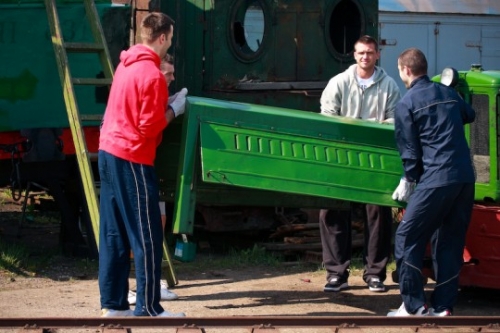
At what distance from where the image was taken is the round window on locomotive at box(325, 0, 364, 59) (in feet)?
37.5

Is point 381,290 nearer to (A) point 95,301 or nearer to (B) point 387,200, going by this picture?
(B) point 387,200

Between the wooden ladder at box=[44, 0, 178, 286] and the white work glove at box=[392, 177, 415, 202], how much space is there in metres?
2.03

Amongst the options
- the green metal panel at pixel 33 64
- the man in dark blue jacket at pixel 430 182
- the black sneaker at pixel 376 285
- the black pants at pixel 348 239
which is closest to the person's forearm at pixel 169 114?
the man in dark blue jacket at pixel 430 182

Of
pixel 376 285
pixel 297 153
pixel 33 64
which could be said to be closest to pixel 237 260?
pixel 376 285

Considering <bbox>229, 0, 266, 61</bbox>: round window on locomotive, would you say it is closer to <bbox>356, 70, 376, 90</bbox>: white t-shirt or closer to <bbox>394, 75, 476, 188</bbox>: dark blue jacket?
<bbox>356, 70, 376, 90</bbox>: white t-shirt

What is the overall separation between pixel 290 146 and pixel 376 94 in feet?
4.40

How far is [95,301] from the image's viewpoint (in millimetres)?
8008

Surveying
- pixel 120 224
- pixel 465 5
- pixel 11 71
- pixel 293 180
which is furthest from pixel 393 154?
pixel 465 5

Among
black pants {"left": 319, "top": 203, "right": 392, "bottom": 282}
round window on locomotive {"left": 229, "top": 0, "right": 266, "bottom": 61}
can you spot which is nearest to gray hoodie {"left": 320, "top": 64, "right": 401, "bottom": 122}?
black pants {"left": 319, "top": 203, "right": 392, "bottom": 282}

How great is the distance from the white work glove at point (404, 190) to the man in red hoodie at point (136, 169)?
62.6 inches

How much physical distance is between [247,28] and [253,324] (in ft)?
16.6

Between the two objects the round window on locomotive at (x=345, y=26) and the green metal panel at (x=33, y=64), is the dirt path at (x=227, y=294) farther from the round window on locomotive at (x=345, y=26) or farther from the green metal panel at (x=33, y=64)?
the round window on locomotive at (x=345, y=26)

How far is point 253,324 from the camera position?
21.1 feet

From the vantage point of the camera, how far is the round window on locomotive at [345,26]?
37.5ft
